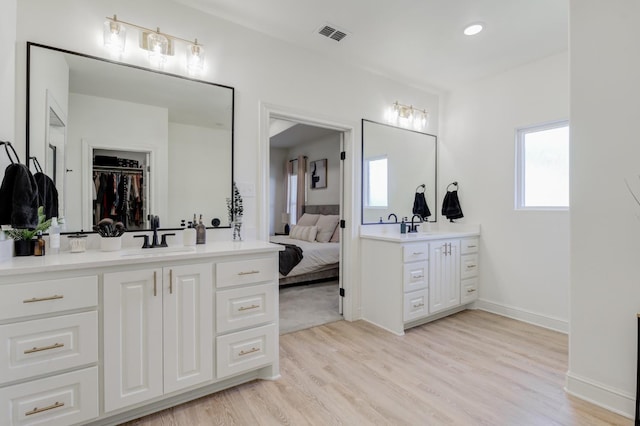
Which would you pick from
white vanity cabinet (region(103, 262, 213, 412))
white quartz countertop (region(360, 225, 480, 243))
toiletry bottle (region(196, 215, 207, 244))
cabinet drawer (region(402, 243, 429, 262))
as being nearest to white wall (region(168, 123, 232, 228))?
toiletry bottle (region(196, 215, 207, 244))

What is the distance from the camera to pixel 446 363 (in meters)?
2.39

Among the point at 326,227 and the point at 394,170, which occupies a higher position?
the point at 394,170

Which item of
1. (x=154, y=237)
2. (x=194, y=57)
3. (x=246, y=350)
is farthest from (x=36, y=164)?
(x=246, y=350)

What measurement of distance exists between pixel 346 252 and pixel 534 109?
8.09 ft

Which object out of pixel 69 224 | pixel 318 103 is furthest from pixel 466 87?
pixel 69 224

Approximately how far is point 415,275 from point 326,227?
273 cm

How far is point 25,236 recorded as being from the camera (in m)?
1.70

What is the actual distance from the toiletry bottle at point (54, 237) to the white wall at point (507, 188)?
3.88 m

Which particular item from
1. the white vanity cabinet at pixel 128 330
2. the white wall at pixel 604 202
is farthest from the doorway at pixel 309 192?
the white wall at pixel 604 202

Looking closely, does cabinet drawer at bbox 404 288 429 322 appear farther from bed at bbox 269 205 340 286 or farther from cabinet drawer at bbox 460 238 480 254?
bed at bbox 269 205 340 286

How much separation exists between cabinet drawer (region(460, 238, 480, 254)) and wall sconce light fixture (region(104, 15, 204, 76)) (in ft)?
10.3

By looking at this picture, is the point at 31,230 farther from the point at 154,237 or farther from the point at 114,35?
the point at 114,35

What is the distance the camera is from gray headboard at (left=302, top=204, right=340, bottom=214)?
6.09 metres

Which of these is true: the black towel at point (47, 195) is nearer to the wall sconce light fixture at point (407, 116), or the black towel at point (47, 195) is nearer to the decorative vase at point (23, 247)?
the decorative vase at point (23, 247)
